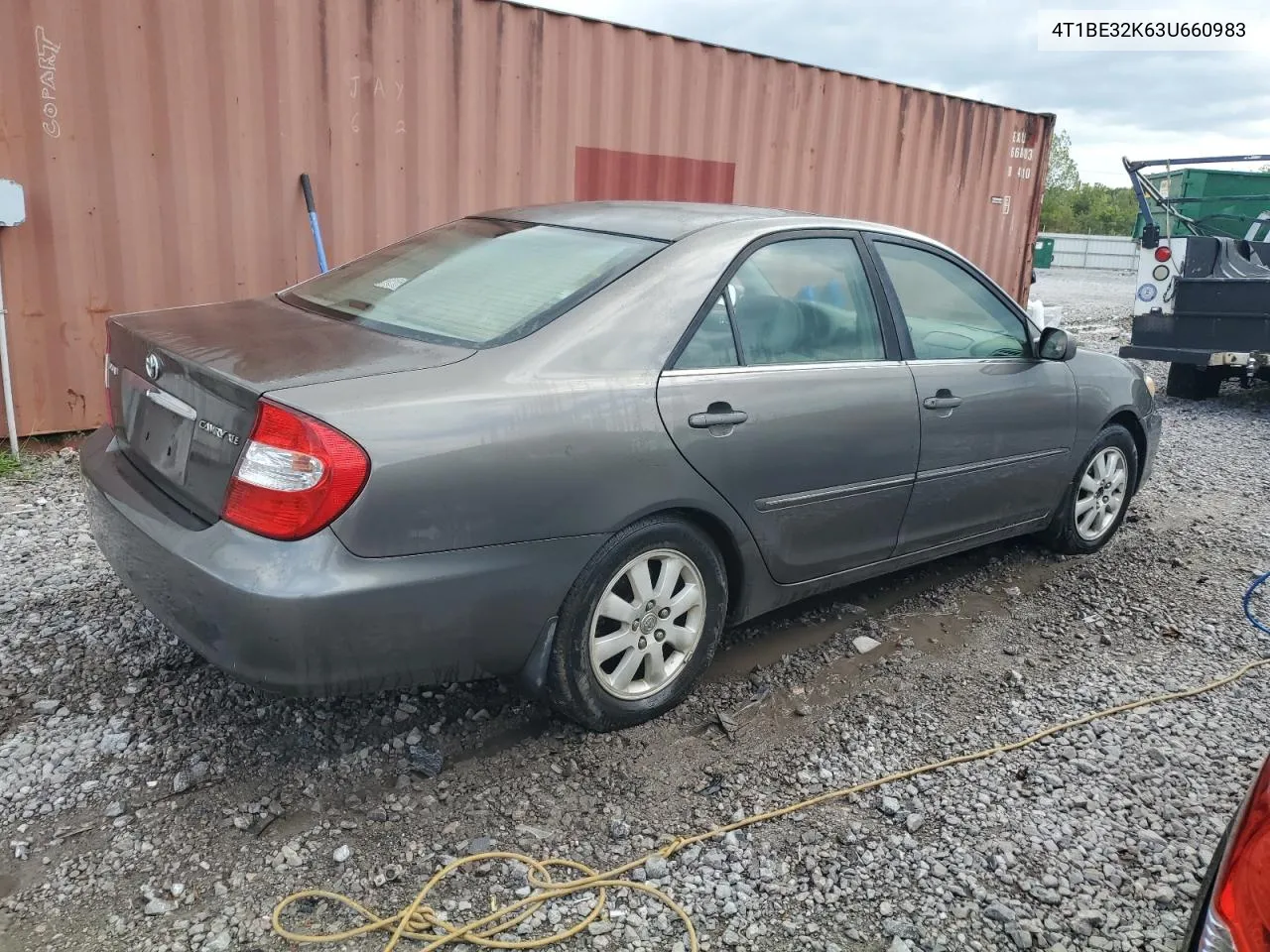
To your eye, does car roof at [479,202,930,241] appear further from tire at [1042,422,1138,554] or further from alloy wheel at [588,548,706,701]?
tire at [1042,422,1138,554]

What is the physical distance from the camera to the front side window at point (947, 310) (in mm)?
3721

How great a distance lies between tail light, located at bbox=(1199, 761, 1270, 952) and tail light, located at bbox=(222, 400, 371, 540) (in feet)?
5.97

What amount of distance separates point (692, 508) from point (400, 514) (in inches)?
36.3

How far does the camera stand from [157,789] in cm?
264

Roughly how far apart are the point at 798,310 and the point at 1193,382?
776cm

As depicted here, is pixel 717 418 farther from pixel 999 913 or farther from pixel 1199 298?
pixel 1199 298

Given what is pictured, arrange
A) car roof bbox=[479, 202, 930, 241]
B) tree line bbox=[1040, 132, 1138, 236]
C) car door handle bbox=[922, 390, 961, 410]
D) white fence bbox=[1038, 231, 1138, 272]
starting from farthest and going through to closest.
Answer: tree line bbox=[1040, 132, 1138, 236] → white fence bbox=[1038, 231, 1138, 272] → car door handle bbox=[922, 390, 961, 410] → car roof bbox=[479, 202, 930, 241]

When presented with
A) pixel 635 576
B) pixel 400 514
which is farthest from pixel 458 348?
pixel 635 576

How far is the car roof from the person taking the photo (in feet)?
10.6

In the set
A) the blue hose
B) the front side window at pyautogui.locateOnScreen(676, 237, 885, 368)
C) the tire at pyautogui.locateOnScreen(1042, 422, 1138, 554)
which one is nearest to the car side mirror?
the tire at pyautogui.locateOnScreen(1042, 422, 1138, 554)

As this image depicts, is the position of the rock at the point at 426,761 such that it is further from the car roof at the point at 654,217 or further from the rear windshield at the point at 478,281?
the car roof at the point at 654,217

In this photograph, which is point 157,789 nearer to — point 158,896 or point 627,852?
point 158,896

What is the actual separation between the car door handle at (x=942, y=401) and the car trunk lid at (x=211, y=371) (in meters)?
1.81

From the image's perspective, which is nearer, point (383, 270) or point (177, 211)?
point (383, 270)
